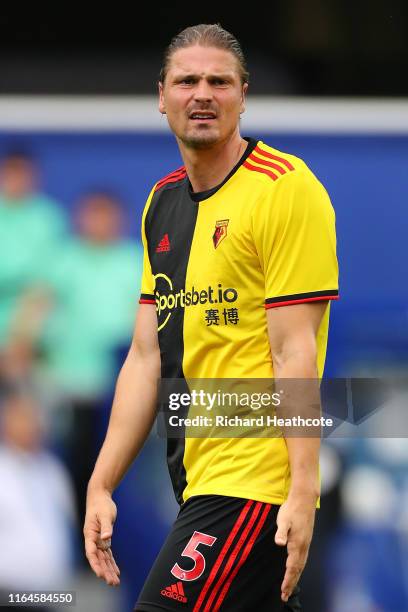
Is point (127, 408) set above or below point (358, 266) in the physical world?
below

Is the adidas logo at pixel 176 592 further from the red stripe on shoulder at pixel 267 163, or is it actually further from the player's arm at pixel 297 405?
the red stripe on shoulder at pixel 267 163

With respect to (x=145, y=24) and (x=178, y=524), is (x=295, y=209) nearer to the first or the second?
(x=178, y=524)

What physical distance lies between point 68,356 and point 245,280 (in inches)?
90.8

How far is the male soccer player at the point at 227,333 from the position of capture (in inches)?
137

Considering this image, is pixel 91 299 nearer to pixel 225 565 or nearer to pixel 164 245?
pixel 164 245

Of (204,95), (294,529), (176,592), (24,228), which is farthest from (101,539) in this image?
(24,228)

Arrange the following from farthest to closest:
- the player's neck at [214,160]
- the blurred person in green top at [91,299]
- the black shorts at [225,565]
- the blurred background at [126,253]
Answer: the blurred person in green top at [91,299] < the blurred background at [126,253] < the player's neck at [214,160] < the black shorts at [225,565]

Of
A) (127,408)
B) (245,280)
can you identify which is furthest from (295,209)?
(127,408)

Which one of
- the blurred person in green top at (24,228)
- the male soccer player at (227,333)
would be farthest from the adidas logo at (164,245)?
the blurred person in green top at (24,228)

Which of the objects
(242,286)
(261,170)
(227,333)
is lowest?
(227,333)

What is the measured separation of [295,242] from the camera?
351 cm

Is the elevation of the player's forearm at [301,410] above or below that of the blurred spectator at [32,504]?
above

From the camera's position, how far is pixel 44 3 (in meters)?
5.68

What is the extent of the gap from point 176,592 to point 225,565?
0.13m
